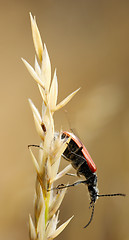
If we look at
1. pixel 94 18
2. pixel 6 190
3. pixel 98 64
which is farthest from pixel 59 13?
pixel 6 190

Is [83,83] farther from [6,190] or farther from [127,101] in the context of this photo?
[6,190]

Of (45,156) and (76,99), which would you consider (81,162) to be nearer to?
(45,156)

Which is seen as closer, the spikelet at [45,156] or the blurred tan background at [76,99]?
the spikelet at [45,156]

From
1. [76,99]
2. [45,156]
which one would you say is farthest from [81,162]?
[76,99]

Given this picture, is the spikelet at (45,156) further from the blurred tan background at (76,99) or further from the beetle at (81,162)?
the blurred tan background at (76,99)

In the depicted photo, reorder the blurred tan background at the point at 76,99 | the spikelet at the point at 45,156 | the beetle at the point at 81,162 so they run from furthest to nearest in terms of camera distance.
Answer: the blurred tan background at the point at 76,99 → the beetle at the point at 81,162 → the spikelet at the point at 45,156

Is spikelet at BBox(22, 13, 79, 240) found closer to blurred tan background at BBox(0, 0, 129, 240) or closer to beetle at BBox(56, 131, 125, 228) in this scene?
beetle at BBox(56, 131, 125, 228)

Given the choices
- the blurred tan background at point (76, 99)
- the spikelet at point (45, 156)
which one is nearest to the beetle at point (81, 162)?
the spikelet at point (45, 156)

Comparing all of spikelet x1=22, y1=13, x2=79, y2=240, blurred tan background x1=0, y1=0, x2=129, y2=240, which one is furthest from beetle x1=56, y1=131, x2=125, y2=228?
blurred tan background x1=0, y1=0, x2=129, y2=240
